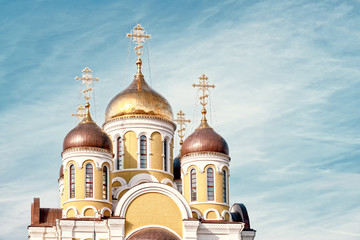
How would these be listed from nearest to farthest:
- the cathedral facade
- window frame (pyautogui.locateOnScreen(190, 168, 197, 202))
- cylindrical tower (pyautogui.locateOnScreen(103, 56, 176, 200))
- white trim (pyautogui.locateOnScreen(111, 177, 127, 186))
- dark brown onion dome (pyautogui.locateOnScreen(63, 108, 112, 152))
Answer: the cathedral facade
dark brown onion dome (pyautogui.locateOnScreen(63, 108, 112, 152))
window frame (pyautogui.locateOnScreen(190, 168, 197, 202))
white trim (pyautogui.locateOnScreen(111, 177, 127, 186))
cylindrical tower (pyautogui.locateOnScreen(103, 56, 176, 200))

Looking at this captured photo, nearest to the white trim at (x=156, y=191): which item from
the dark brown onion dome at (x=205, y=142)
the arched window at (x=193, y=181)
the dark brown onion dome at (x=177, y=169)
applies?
the arched window at (x=193, y=181)

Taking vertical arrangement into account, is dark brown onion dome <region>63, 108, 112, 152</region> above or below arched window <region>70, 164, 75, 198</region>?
above

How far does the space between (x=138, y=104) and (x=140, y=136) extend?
4.64ft

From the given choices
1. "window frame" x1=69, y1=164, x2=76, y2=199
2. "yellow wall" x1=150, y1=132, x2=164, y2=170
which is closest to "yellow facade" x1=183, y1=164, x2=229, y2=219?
"yellow wall" x1=150, y1=132, x2=164, y2=170

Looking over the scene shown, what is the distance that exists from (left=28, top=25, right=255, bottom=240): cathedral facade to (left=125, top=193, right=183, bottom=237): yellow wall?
0.04m

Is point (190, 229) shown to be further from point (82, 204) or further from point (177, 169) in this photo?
point (177, 169)

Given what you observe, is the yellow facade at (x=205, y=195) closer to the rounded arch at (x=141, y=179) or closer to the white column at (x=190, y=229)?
the white column at (x=190, y=229)

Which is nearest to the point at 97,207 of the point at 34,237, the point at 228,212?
the point at 34,237


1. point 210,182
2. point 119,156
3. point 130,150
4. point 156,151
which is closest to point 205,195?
point 210,182

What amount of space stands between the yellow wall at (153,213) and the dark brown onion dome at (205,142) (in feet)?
9.21

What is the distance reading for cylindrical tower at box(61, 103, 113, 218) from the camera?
30.5 m

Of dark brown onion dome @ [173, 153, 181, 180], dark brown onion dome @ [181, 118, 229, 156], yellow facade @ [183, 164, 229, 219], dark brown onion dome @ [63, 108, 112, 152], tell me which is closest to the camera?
dark brown onion dome @ [63, 108, 112, 152]

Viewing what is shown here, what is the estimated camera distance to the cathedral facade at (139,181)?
30359mm

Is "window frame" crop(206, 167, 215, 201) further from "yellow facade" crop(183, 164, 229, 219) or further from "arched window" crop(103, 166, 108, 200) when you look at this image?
"arched window" crop(103, 166, 108, 200)
